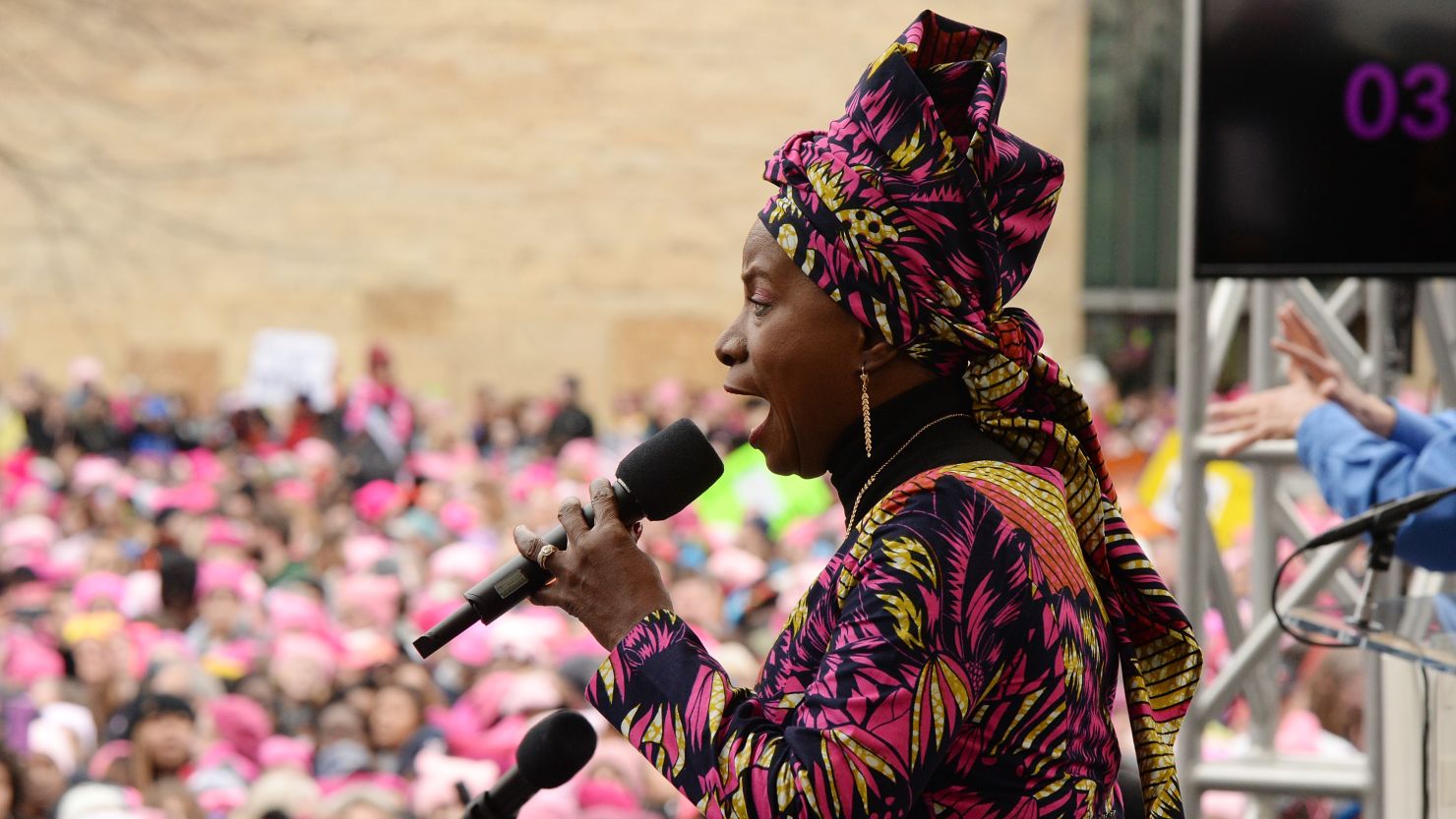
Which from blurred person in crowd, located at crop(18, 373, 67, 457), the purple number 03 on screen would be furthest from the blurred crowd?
the purple number 03 on screen

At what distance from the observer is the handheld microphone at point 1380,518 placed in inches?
120

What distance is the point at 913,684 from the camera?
5.31 ft

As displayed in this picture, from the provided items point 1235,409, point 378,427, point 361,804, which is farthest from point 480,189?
point 1235,409

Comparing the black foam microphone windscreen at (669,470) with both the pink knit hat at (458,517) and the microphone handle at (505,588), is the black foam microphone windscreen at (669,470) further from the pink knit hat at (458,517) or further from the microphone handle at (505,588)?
the pink knit hat at (458,517)

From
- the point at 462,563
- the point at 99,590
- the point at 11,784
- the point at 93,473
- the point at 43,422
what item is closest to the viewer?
the point at 11,784

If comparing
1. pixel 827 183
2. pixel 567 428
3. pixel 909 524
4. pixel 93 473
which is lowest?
pixel 93 473

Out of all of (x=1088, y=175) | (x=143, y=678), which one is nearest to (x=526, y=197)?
(x=1088, y=175)

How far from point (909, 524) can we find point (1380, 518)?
1779 mm

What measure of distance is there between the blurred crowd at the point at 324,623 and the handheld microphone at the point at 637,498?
4.07m

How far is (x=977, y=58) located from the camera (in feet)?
6.39

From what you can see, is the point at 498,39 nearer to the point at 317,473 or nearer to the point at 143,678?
the point at 317,473

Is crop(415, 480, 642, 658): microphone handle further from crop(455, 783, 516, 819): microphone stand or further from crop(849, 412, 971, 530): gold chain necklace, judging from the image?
crop(455, 783, 516, 819): microphone stand

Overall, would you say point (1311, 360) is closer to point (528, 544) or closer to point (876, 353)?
point (876, 353)

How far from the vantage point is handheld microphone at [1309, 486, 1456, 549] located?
3.05m
